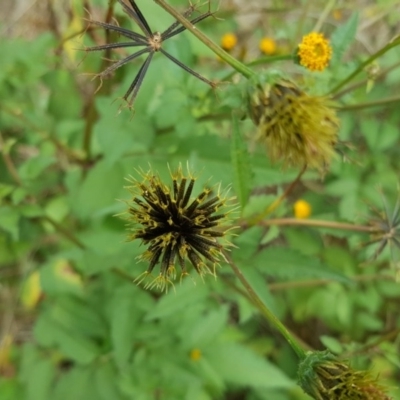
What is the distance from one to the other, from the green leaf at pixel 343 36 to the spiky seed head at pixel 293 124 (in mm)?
447

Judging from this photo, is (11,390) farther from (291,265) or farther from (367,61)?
(367,61)

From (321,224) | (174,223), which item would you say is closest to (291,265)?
(321,224)

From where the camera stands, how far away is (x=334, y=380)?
104 cm

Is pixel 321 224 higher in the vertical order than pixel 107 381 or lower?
higher

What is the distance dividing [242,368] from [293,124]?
3.96 feet

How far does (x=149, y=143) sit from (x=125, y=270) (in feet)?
1.35

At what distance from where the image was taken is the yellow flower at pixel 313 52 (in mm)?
1300

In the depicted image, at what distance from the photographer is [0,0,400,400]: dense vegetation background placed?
154 cm

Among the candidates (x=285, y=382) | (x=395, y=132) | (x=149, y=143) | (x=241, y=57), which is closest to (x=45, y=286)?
(x=149, y=143)

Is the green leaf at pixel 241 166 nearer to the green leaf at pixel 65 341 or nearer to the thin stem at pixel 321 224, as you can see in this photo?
the thin stem at pixel 321 224

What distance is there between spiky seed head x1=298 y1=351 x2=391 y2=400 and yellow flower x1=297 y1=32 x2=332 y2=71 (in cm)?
63

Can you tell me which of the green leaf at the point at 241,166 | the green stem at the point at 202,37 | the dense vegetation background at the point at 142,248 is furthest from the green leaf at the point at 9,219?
the green stem at the point at 202,37

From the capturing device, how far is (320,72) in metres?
1.46

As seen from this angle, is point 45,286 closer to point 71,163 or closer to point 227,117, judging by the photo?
point 71,163
